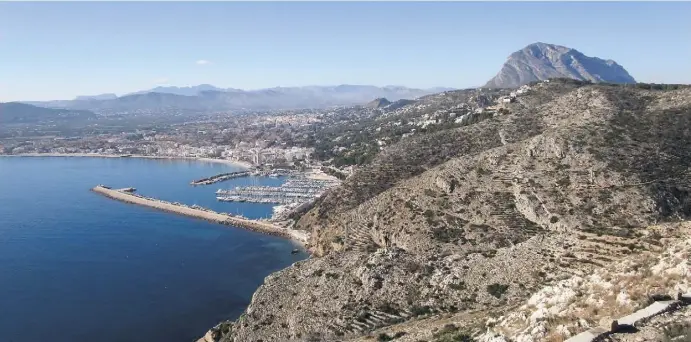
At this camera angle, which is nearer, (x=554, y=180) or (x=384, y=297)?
(x=384, y=297)

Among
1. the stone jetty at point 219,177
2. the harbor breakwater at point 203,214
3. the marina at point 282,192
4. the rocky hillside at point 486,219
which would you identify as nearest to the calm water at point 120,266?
the harbor breakwater at point 203,214

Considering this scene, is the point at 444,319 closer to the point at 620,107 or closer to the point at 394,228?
the point at 394,228

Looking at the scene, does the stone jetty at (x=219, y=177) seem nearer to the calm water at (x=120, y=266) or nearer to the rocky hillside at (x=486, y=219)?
the calm water at (x=120, y=266)

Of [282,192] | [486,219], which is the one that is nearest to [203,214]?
[282,192]

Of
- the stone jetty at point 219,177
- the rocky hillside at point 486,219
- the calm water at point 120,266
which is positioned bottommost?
the calm water at point 120,266

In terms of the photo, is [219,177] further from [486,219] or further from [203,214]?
[486,219]

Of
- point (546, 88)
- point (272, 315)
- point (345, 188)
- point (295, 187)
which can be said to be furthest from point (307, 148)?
point (272, 315)
